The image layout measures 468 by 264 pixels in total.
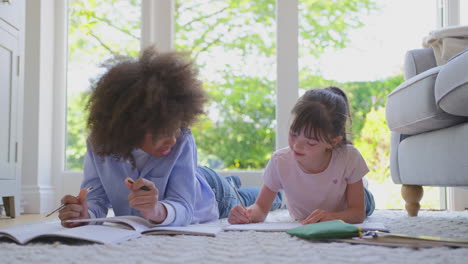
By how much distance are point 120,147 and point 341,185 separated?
2.39 feet

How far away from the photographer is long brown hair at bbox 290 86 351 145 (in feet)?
4.96

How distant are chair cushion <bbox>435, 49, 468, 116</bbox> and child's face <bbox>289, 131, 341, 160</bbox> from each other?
12.6 inches

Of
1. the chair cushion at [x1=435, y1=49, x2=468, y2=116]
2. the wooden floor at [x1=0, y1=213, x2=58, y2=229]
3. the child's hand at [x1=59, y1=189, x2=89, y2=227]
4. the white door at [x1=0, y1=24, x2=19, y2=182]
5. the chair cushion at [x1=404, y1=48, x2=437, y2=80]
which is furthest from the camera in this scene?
the white door at [x1=0, y1=24, x2=19, y2=182]

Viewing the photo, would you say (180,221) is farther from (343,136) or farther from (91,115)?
(343,136)

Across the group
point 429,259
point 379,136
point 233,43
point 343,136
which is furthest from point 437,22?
point 429,259

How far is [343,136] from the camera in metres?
1.63

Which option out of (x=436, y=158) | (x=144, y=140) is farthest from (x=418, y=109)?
(x=144, y=140)

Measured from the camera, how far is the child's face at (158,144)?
4.04 ft

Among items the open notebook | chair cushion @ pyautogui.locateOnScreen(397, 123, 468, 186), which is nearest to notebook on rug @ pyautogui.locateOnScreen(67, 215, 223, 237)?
the open notebook

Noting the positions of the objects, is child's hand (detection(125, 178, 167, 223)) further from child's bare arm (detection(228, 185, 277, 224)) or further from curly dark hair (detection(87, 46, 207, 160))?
child's bare arm (detection(228, 185, 277, 224))

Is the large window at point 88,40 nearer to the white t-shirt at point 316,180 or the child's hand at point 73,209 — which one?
the white t-shirt at point 316,180

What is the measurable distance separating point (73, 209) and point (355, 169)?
815mm

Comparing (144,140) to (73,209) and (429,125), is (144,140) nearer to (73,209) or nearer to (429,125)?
(73,209)

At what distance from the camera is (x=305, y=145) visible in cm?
155
